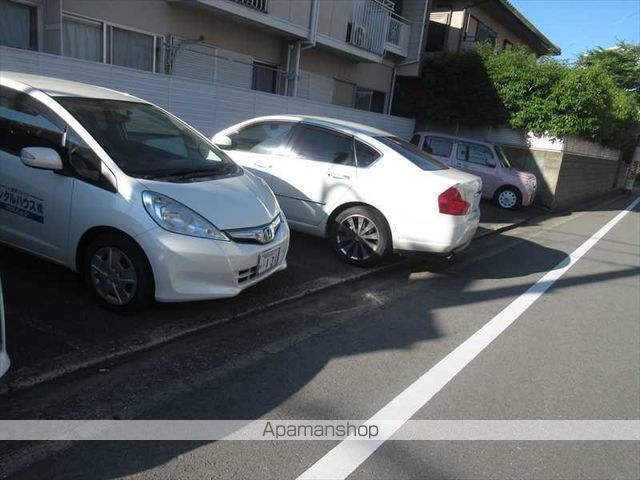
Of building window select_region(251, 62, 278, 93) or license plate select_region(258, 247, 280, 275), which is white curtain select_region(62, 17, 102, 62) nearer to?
building window select_region(251, 62, 278, 93)

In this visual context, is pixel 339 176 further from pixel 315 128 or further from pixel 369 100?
pixel 369 100

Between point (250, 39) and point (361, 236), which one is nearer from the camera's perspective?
point (361, 236)

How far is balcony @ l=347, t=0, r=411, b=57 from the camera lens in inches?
575

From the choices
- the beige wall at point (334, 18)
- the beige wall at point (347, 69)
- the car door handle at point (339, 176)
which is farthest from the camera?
the beige wall at point (347, 69)

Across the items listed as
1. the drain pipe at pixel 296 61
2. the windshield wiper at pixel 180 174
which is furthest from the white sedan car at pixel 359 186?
Answer: the drain pipe at pixel 296 61

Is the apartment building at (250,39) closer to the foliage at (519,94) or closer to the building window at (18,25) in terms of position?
the building window at (18,25)

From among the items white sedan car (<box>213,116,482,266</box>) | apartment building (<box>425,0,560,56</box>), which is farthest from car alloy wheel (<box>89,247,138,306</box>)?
apartment building (<box>425,0,560,56</box>)

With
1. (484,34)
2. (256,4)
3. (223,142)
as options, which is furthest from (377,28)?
(223,142)

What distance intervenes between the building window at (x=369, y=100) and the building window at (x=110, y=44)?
26.5 ft

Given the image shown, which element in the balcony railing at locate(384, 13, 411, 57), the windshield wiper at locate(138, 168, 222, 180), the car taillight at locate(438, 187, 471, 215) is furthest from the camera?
the balcony railing at locate(384, 13, 411, 57)

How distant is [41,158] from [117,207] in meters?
0.62

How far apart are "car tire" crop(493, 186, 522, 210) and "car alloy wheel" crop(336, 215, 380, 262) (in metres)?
8.12

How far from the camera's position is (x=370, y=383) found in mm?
3570

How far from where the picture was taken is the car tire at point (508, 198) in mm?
12852
